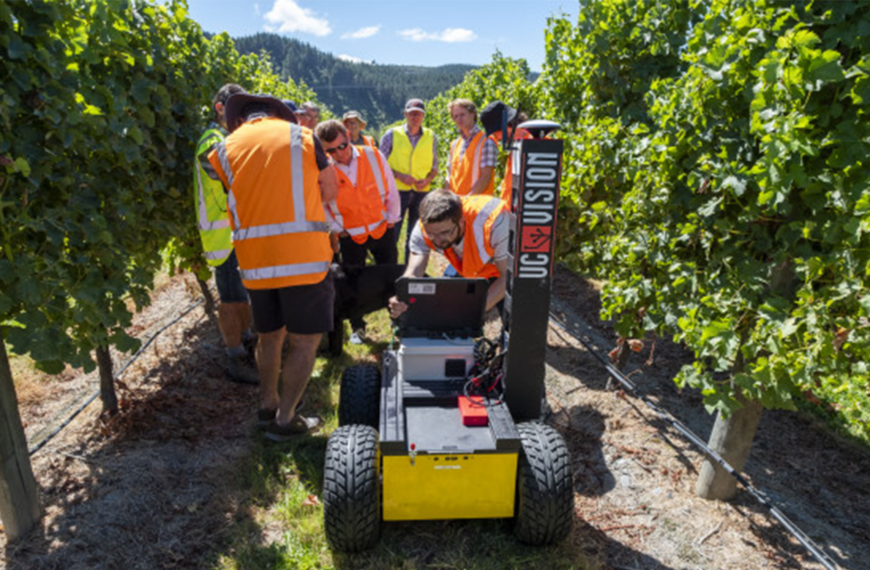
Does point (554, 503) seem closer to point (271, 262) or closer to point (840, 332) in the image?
point (840, 332)

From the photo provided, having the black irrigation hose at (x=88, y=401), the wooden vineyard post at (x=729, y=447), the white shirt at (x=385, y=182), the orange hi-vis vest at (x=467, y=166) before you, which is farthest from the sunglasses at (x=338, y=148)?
the wooden vineyard post at (x=729, y=447)

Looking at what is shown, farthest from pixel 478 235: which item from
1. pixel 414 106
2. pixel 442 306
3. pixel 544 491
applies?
pixel 414 106

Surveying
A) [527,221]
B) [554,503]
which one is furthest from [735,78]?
[554,503]

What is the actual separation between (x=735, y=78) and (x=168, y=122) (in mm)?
3843

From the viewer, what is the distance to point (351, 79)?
148m

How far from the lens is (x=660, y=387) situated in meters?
4.84

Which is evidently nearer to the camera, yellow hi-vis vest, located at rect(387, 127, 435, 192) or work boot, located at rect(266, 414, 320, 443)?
work boot, located at rect(266, 414, 320, 443)

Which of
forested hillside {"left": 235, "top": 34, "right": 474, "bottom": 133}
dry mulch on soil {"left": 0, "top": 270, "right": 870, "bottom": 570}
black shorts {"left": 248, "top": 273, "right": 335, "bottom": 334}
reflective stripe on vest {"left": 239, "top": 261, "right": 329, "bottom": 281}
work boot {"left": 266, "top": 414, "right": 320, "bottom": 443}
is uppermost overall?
forested hillside {"left": 235, "top": 34, "right": 474, "bottom": 133}

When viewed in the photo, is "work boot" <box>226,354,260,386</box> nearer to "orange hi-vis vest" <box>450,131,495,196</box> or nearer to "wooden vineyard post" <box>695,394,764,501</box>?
"orange hi-vis vest" <box>450,131,495,196</box>

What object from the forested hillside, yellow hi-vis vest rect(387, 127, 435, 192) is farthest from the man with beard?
the forested hillside

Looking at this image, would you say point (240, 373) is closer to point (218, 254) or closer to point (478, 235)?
point (218, 254)

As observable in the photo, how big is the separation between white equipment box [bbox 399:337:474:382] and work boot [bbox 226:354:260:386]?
2.04 metres

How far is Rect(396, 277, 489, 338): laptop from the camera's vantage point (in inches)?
132

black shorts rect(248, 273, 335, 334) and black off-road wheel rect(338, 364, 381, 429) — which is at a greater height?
black shorts rect(248, 273, 335, 334)
